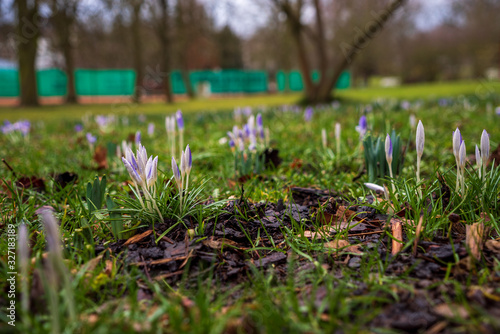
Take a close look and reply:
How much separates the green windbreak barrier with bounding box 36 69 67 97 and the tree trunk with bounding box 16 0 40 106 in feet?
53.7

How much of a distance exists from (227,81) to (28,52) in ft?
74.7

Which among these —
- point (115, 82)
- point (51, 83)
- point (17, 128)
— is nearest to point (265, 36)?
point (115, 82)

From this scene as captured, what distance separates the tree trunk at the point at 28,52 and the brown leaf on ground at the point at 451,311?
18.3 meters

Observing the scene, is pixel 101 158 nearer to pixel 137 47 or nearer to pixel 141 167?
pixel 141 167

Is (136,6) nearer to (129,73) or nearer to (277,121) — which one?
(277,121)

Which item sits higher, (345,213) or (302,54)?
(302,54)

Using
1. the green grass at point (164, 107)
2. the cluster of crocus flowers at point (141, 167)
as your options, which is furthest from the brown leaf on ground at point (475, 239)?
the green grass at point (164, 107)

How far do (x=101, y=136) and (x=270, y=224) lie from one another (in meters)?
4.39

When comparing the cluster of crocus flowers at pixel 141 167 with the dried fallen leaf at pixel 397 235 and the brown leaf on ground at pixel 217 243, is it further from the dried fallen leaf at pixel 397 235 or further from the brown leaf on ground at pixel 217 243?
the dried fallen leaf at pixel 397 235

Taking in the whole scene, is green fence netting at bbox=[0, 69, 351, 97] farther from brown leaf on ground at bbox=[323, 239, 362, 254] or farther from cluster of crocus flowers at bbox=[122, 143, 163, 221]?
brown leaf on ground at bbox=[323, 239, 362, 254]

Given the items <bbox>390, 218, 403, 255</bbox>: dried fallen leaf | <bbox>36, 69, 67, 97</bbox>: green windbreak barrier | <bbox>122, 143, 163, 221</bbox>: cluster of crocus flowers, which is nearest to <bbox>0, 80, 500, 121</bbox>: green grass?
<bbox>390, 218, 403, 255</bbox>: dried fallen leaf

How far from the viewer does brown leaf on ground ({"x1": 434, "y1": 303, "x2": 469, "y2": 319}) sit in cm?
110

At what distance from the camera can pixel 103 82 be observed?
35.2 metres

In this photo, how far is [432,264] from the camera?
4.68 feet
